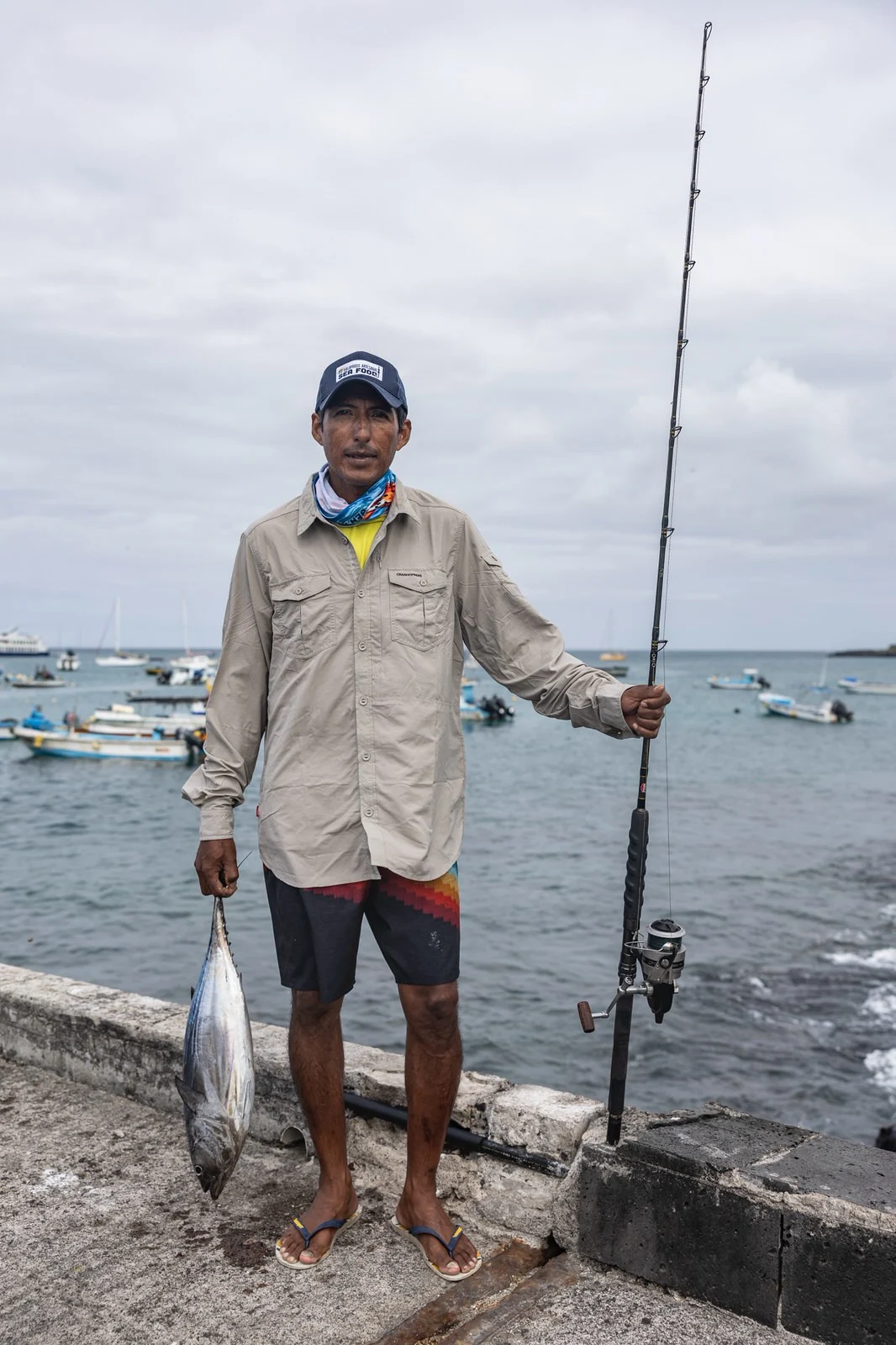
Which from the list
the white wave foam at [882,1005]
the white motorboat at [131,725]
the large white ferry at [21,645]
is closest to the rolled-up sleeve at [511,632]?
the white wave foam at [882,1005]

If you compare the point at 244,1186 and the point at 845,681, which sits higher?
the point at 845,681

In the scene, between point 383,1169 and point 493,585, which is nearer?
point 493,585

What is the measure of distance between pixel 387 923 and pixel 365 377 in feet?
4.96

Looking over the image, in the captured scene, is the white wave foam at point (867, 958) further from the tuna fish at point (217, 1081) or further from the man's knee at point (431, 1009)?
the tuna fish at point (217, 1081)

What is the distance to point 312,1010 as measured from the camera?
307cm

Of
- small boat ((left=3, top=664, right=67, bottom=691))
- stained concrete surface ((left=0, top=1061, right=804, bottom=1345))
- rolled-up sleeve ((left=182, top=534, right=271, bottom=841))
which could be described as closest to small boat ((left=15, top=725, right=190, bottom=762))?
stained concrete surface ((left=0, top=1061, right=804, bottom=1345))

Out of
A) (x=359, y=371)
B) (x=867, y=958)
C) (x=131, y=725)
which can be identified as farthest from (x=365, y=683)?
(x=131, y=725)

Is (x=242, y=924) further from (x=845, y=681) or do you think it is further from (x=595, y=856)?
(x=845, y=681)

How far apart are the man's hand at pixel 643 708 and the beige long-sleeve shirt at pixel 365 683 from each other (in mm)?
33

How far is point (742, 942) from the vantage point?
1461 centimetres

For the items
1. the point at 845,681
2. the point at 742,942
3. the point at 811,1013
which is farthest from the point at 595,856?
the point at 845,681

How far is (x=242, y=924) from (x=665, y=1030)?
705cm

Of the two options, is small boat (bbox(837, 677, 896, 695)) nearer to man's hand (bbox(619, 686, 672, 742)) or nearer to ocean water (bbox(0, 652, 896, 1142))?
ocean water (bbox(0, 652, 896, 1142))

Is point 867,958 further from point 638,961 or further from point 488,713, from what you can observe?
point 488,713
